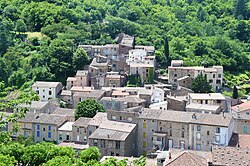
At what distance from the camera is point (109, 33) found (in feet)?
245

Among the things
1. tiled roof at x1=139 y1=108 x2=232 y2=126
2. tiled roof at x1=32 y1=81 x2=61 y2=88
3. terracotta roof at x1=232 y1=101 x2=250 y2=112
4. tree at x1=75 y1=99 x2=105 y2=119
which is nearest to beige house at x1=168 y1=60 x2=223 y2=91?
terracotta roof at x1=232 y1=101 x2=250 y2=112

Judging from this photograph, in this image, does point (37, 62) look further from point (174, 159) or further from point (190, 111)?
point (174, 159)

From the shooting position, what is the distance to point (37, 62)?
65000 millimetres

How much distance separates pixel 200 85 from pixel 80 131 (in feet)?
58.6

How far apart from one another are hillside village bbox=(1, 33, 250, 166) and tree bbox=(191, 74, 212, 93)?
1.08 meters

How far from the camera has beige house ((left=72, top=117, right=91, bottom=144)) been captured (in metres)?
45.8

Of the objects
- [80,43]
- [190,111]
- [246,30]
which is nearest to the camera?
[190,111]

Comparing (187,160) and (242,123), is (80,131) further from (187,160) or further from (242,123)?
(242,123)

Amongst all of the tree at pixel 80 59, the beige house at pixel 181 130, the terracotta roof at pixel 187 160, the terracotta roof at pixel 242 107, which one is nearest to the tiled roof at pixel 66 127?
the beige house at pixel 181 130

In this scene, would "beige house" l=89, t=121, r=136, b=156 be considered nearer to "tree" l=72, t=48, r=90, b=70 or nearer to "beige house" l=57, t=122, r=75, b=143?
"beige house" l=57, t=122, r=75, b=143

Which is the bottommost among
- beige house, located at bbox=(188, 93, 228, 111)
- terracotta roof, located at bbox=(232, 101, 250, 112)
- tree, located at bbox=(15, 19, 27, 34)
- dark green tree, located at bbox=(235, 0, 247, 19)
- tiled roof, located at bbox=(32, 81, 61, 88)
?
terracotta roof, located at bbox=(232, 101, 250, 112)

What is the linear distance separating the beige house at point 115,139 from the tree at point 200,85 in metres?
15.4

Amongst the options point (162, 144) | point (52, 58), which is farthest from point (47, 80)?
point (162, 144)

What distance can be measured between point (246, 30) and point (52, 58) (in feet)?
142
